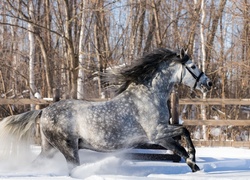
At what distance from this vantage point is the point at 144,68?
4.82 m

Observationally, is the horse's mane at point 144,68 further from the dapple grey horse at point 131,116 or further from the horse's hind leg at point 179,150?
the horse's hind leg at point 179,150

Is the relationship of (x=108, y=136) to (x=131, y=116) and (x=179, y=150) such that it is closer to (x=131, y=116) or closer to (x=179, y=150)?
(x=131, y=116)

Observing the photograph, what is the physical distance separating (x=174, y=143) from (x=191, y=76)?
0.85m

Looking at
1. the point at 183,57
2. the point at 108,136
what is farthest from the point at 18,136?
the point at 183,57

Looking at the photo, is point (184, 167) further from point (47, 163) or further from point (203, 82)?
point (47, 163)

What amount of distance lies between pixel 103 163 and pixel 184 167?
1262mm

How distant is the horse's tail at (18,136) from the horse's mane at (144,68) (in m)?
1.16

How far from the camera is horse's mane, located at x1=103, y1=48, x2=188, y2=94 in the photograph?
4.80m

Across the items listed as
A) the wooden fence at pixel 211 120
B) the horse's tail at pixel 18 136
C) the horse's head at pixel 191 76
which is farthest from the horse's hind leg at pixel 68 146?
the wooden fence at pixel 211 120

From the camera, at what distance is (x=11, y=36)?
17344 mm

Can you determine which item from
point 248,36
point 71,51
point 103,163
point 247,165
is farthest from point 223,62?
point 103,163

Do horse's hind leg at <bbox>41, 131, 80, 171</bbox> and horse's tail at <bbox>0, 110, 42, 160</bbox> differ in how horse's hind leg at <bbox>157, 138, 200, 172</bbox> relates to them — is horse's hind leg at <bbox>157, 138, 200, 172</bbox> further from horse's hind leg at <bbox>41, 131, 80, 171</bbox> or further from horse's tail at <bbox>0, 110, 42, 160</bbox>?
horse's tail at <bbox>0, 110, 42, 160</bbox>

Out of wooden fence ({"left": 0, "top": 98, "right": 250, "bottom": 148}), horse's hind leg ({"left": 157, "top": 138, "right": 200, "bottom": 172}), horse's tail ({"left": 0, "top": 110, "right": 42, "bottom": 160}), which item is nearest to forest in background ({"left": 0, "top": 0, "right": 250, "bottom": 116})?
wooden fence ({"left": 0, "top": 98, "right": 250, "bottom": 148})

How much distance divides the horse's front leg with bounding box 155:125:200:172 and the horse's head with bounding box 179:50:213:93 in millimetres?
637
